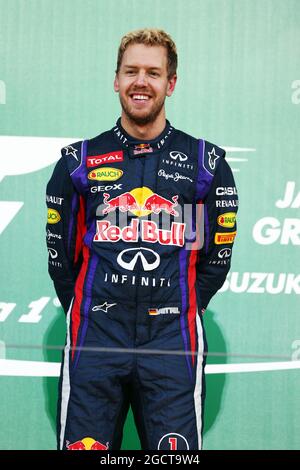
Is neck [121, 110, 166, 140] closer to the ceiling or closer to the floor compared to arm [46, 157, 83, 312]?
closer to the ceiling

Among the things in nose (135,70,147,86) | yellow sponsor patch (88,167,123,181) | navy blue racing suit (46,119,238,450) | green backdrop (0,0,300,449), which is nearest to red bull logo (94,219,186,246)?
navy blue racing suit (46,119,238,450)

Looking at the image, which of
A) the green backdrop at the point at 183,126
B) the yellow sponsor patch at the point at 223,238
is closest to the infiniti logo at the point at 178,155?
the yellow sponsor patch at the point at 223,238

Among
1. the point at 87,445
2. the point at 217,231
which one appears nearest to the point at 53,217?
the point at 217,231

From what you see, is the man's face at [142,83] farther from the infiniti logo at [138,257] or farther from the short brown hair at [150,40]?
the infiniti logo at [138,257]

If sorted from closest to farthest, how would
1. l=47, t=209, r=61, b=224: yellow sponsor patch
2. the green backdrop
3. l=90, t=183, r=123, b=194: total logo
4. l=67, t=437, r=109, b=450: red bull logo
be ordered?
l=67, t=437, r=109, b=450: red bull logo → l=90, t=183, r=123, b=194: total logo → l=47, t=209, r=61, b=224: yellow sponsor patch → the green backdrop

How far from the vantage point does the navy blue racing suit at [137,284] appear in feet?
6.73

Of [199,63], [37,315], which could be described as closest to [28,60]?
[199,63]

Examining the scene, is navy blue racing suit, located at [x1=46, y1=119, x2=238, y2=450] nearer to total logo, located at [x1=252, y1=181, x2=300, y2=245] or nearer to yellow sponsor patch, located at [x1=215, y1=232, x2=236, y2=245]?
yellow sponsor patch, located at [x1=215, y1=232, x2=236, y2=245]

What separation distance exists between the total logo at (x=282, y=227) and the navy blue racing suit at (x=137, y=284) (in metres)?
0.54

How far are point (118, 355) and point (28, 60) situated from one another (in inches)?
43.9

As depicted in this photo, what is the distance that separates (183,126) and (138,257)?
78 cm

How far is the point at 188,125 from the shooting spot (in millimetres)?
2758

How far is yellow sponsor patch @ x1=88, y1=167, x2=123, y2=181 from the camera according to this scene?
84.7 inches

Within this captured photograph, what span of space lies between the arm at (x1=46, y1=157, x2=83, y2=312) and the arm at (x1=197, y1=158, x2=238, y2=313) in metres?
0.32
